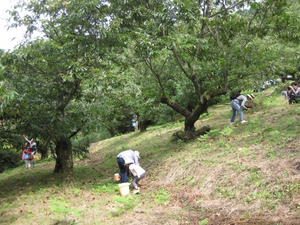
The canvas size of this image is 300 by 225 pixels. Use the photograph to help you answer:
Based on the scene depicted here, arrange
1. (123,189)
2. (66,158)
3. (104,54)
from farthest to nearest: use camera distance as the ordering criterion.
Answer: (66,158) < (104,54) < (123,189)

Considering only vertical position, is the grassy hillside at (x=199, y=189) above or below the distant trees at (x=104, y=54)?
below

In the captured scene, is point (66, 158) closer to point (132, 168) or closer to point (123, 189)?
point (132, 168)

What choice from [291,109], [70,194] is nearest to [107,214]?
[70,194]

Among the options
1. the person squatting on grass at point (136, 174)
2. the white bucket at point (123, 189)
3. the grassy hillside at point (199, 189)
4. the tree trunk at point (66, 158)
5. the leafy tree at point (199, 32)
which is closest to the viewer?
the grassy hillside at point (199, 189)

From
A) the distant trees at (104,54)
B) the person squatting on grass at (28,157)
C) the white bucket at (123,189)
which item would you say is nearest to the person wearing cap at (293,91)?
the distant trees at (104,54)

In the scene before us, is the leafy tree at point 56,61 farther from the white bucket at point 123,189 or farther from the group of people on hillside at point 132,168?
the white bucket at point 123,189

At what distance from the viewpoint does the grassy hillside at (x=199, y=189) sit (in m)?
5.41

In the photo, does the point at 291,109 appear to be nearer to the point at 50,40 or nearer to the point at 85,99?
the point at 85,99

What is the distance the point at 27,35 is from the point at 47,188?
4556 millimetres

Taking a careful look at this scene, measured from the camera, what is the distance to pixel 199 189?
6.94 meters

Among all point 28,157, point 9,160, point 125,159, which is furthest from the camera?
point 9,160

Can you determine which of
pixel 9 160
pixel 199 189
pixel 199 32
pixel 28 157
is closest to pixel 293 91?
pixel 199 32

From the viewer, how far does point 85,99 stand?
970 cm

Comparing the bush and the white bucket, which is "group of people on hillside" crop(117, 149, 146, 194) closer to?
the white bucket
